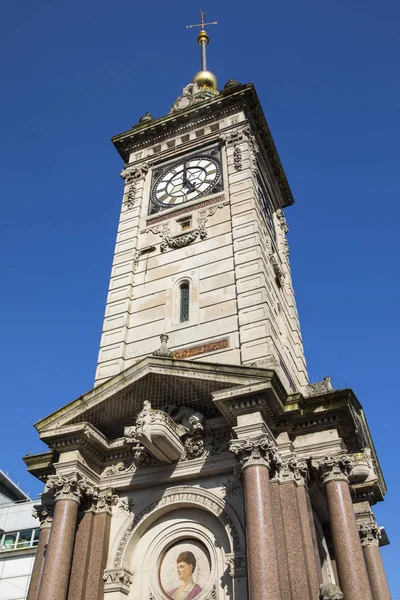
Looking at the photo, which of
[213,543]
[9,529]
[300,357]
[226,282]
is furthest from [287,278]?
[9,529]

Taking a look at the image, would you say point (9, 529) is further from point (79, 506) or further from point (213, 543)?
point (213, 543)

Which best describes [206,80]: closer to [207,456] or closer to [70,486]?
[207,456]

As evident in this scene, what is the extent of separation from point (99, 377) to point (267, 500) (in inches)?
380

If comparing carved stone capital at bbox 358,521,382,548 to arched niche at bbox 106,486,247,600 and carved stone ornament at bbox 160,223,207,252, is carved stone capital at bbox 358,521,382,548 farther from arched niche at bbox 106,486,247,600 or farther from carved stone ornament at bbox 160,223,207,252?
carved stone ornament at bbox 160,223,207,252

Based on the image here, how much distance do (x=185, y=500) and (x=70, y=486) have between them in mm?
3546

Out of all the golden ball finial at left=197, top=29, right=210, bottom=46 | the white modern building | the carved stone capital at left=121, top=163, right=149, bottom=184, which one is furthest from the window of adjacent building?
the golden ball finial at left=197, top=29, right=210, bottom=46

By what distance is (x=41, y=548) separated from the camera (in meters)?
18.4

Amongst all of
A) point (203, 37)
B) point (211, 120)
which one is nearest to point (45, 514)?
point (211, 120)

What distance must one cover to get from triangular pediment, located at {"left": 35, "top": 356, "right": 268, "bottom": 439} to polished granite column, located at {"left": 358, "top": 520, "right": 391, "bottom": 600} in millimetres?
8564

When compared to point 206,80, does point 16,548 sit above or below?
below

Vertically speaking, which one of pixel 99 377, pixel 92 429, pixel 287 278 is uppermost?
pixel 287 278

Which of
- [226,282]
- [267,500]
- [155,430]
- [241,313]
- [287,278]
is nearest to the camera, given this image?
[267,500]

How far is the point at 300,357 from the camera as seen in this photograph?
26641 mm

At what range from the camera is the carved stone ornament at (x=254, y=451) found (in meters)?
15.6
